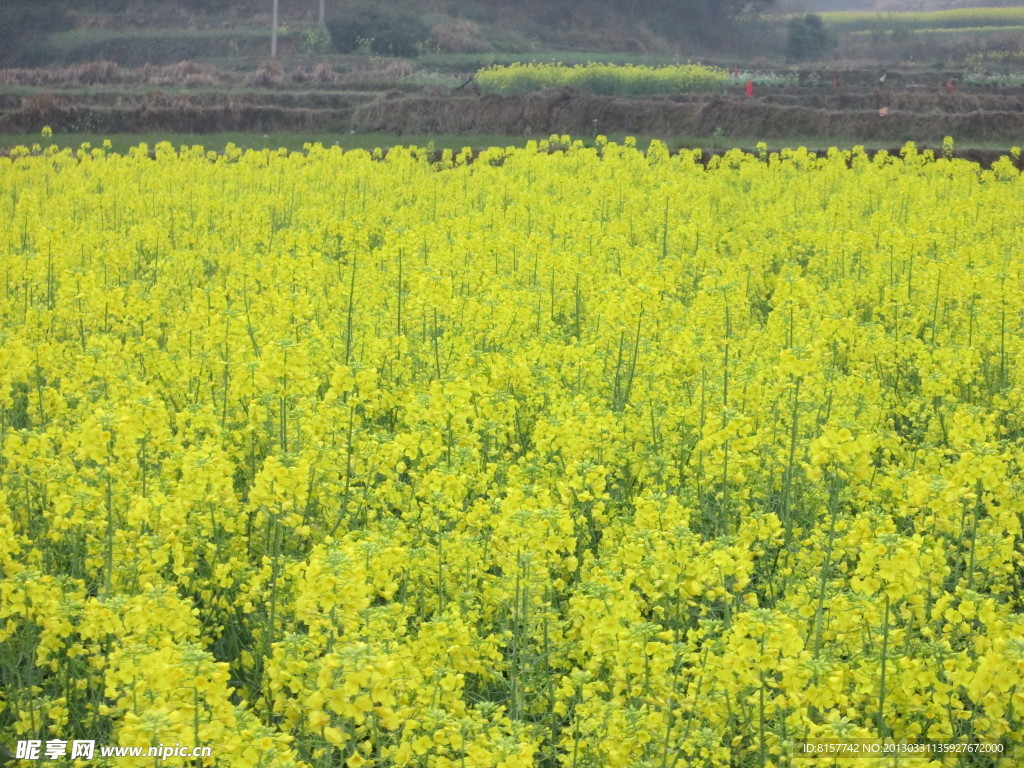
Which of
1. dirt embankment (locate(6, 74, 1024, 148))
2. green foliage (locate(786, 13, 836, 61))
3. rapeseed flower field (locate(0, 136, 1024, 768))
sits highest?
green foliage (locate(786, 13, 836, 61))

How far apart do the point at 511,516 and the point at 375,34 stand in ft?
193

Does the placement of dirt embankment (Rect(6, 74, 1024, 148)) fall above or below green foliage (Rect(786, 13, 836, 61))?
below

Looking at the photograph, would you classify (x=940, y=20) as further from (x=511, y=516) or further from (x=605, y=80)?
(x=511, y=516)

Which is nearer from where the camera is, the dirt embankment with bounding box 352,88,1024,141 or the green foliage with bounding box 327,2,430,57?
the dirt embankment with bounding box 352,88,1024,141

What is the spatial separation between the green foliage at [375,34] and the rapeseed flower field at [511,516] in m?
50.6

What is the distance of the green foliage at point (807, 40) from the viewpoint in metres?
69.8

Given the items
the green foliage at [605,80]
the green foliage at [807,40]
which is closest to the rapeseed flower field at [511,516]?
the green foliage at [605,80]

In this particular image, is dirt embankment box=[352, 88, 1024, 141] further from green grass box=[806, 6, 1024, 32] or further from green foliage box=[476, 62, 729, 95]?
green grass box=[806, 6, 1024, 32]

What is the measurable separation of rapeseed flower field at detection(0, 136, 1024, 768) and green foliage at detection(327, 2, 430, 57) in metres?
50.6

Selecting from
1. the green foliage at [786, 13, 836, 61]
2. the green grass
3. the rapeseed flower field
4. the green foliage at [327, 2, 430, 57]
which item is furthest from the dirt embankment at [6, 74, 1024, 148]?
the green grass

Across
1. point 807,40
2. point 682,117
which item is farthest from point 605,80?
point 807,40

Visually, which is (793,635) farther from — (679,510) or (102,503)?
(102,503)

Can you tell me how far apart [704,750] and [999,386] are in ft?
17.8

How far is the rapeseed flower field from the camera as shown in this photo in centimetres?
384
